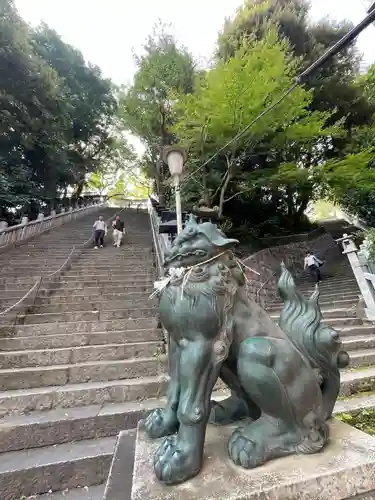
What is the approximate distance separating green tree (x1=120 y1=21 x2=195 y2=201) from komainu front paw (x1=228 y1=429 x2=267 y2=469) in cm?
1383

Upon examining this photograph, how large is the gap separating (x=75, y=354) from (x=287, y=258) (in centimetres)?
1077

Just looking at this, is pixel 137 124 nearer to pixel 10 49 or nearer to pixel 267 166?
pixel 10 49

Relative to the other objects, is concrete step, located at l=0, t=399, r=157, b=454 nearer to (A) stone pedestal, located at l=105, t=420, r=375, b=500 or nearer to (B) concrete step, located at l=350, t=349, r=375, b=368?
(A) stone pedestal, located at l=105, t=420, r=375, b=500

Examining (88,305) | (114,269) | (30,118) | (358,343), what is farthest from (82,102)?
(358,343)

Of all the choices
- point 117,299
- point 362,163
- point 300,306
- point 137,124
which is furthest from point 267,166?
point 300,306

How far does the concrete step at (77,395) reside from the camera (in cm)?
274

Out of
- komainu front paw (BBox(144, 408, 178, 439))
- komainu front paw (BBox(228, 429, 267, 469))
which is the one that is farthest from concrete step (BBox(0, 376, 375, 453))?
komainu front paw (BBox(228, 429, 267, 469))

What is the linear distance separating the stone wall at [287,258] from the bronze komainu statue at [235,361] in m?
7.10

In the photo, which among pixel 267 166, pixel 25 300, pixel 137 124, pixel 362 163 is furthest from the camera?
pixel 137 124

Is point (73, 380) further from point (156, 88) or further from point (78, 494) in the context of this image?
point (156, 88)

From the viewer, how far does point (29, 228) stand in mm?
10102

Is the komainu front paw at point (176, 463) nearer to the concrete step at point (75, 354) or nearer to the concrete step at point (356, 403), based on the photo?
the concrete step at point (356, 403)

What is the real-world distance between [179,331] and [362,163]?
10.1 m

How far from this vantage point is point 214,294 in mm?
1248
